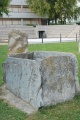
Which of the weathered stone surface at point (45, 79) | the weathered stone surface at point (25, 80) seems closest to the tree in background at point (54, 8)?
the weathered stone surface at point (25, 80)

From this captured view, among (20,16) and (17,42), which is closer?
(17,42)

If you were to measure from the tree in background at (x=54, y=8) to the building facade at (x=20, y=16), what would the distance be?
593 centimetres

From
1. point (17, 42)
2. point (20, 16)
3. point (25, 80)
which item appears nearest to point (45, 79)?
point (25, 80)

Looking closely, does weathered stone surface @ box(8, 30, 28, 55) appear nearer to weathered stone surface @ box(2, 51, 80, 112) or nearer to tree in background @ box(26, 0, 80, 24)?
weathered stone surface @ box(2, 51, 80, 112)

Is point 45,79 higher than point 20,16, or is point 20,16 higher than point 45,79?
point 45,79

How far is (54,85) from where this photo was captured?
6309 mm

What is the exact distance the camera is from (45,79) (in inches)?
244

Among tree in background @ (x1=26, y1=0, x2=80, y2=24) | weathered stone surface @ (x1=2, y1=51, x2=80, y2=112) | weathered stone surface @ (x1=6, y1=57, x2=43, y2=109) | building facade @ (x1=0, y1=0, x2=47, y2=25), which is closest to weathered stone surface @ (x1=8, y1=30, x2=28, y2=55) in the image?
weathered stone surface @ (x1=6, y1=57, x2=43, y2=109)

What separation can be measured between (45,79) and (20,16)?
56.3 meters

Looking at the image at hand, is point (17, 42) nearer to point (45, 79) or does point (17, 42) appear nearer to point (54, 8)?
point (45, 79)

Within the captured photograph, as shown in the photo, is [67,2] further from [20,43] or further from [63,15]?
[20,43]

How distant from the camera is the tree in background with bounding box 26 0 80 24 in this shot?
5272cm

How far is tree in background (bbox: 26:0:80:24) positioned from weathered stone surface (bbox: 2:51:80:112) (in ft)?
151

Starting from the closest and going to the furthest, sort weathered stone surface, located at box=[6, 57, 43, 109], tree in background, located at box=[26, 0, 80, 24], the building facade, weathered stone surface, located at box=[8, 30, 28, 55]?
weathered stone surface, located at box=[6, 57, 43, 109] → weathered stone surface, located at box=[8, 30, 28, 55] → tree in background, located at box=[26, 0, 80, 24] → the building facade
